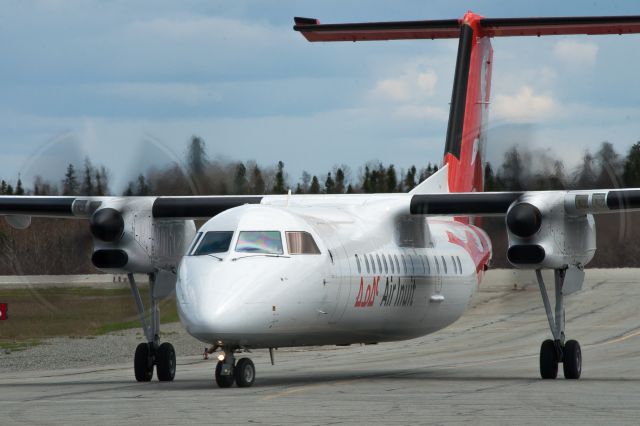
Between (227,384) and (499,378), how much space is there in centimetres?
541

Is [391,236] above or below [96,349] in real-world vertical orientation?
above

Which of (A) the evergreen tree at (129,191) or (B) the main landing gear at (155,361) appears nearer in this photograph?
(B) the main landing gear at (155,361)

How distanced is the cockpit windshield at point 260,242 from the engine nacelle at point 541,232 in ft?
14.0

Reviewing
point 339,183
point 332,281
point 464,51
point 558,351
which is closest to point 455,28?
point 464,51

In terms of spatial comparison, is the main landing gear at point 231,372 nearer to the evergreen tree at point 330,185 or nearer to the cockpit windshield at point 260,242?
the cockpit windshield at point 260,242

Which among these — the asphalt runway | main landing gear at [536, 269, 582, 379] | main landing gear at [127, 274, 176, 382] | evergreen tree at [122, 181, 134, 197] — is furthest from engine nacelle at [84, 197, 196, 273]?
main landing gear at [536, 269, 582, 379]

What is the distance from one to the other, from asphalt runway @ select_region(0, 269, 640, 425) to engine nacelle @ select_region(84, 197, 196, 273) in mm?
2055

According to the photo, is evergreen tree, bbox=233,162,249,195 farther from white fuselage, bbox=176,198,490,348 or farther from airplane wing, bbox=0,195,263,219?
white fuselage, bbox=176,198,490,348

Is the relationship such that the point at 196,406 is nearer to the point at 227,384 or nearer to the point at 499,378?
the point at 227,384

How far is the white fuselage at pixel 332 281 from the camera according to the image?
15859mm

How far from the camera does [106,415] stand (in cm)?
1311

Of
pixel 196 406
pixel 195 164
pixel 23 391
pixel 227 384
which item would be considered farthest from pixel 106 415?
pixel 195 164

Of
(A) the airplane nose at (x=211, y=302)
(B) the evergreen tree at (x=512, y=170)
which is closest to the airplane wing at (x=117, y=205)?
(B) the evergreen tree at (x=512, y=170)

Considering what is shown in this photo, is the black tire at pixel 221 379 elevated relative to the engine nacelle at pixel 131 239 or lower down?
lower down
